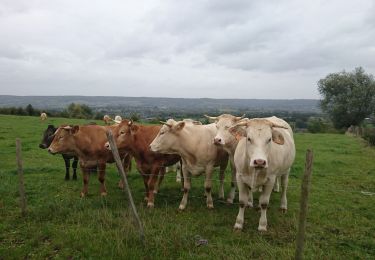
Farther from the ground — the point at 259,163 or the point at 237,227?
the point at 259,163

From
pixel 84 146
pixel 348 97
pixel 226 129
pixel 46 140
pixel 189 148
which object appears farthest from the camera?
pixel 348 97

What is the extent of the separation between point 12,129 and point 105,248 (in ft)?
80.7

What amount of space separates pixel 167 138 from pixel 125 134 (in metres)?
1.18

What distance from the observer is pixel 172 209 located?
8.66 metres

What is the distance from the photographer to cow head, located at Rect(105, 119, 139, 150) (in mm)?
9383

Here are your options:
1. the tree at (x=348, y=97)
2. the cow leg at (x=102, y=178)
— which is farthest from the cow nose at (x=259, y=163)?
the tree at (x=348, y=97)

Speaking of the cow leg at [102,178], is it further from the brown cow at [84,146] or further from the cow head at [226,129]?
the cow head at [226,129]

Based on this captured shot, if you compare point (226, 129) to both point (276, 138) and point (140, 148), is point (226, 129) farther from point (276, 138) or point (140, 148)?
point (140, 148)

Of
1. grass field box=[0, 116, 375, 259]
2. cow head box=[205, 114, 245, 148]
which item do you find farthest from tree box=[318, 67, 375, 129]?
cow head box=[205, 114, 245, 148]

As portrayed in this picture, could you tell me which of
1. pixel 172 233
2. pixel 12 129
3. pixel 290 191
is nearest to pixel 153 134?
pixel 172 233

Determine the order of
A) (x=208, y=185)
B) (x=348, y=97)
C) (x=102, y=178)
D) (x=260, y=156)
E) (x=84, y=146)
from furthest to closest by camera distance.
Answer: (x=348, y=97)
(x=84, y=146)
(x=102, y=178)
(x=208, y=185)
(x=260, y=156)

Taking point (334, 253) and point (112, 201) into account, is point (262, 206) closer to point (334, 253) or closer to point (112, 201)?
point (334, 253)

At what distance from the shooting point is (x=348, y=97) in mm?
51469

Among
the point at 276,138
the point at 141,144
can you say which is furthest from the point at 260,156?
the point at 141,144
